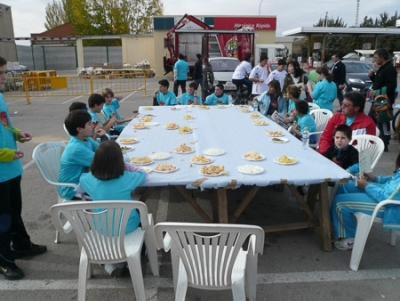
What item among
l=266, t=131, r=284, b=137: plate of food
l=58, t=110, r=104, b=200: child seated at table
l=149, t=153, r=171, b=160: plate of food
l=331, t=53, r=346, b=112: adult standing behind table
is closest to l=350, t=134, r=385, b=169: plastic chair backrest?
Result: l=266, t=131, r=284, b=137: plate of food

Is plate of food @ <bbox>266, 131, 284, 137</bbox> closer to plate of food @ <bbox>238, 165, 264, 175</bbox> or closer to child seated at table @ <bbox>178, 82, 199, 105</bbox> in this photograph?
plate of food @ <bbox>238, 165, 264, 175</bbox>

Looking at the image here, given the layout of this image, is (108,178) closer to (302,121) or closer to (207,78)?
(302,121)

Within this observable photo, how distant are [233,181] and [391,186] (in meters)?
1.34

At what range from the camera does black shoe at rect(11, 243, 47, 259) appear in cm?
311

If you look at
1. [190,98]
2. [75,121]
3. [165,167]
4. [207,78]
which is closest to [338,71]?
[207,78]

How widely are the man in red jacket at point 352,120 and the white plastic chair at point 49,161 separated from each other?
2.98 m

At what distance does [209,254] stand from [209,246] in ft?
0.21

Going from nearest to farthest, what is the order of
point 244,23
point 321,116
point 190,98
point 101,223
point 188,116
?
point 101,223 → point 188,116 → point 321,116 → point 190,98 → point 244,23

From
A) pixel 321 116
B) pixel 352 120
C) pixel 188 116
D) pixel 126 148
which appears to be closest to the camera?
pixel 126 148

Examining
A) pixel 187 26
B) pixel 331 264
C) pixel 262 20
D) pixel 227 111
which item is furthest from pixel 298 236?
pixel 262 20

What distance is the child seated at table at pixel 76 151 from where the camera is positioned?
309 cm

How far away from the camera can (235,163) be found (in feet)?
10.6

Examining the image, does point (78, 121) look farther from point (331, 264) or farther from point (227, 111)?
point (227, 111)

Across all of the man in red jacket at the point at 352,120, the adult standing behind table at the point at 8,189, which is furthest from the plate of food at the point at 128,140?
the man in red jacket at the point at 352,120
